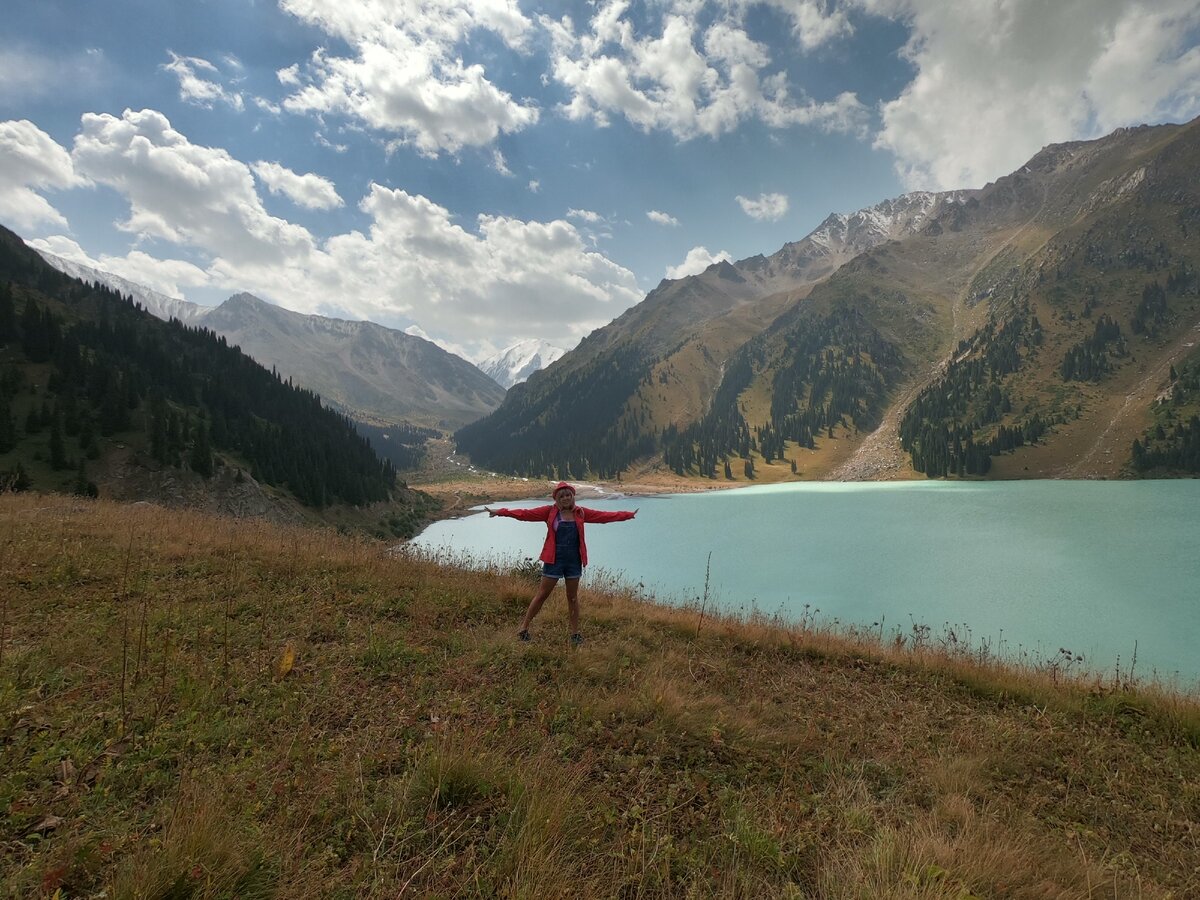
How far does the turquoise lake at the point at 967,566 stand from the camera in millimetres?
20875

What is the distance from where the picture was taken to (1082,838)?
4695 mm

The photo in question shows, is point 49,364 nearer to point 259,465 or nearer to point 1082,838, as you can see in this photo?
point 259,465

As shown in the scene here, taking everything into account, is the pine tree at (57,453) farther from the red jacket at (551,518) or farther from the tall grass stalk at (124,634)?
the red jacket at (551,518)

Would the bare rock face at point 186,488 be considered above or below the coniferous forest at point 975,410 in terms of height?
below

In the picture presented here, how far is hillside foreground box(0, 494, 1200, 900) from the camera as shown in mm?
3227

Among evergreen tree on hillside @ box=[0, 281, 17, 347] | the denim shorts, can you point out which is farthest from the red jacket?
evergreen tree on hillside @ box=[0, 281, 17, 347]

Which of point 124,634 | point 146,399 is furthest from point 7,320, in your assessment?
point 124,634

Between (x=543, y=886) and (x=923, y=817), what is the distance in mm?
3744

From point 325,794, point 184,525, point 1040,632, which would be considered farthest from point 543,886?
point 1040,632

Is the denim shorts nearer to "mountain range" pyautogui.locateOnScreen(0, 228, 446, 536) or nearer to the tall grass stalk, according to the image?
the tall grass stalk

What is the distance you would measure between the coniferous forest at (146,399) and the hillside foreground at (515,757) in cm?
4113

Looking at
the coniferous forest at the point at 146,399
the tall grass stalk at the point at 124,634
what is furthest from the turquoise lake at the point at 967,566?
the coniferous forest at the point at 146,399

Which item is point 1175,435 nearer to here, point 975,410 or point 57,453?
point 975,410

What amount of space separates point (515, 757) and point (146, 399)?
3062 inches
